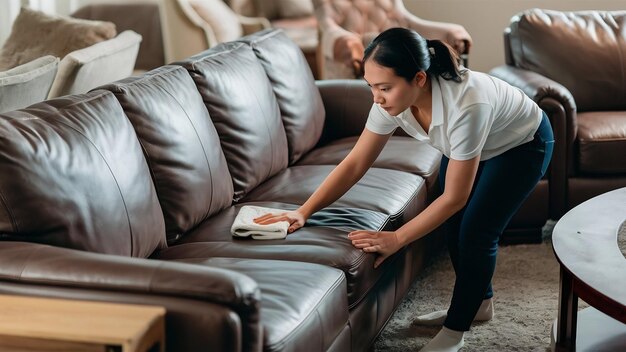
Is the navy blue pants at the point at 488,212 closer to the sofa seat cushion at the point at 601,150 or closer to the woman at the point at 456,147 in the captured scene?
the woman at the point at 456,147

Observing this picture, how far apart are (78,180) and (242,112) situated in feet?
3.15

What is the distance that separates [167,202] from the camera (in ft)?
8.21

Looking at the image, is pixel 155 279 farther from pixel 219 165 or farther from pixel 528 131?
pixel 528 131

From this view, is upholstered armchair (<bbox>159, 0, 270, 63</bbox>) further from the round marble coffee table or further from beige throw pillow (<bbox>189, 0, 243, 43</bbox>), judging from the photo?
the round marble coffee table

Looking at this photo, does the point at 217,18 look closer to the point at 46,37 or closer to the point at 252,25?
the point at 252,25

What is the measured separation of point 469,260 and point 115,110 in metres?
1.03

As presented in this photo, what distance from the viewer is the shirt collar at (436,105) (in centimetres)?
237

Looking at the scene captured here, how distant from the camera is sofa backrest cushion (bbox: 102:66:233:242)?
250cm

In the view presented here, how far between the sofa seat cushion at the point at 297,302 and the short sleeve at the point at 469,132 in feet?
1.42

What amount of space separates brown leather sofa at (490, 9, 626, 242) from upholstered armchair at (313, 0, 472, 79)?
653 millimetres

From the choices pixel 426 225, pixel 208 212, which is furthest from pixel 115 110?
pixel 426 225

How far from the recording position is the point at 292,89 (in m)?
3.46

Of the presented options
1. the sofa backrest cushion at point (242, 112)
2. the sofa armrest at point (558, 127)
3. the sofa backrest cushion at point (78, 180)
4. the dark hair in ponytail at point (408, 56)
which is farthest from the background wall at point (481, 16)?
the sofa backrest cushion at point (78, 180)

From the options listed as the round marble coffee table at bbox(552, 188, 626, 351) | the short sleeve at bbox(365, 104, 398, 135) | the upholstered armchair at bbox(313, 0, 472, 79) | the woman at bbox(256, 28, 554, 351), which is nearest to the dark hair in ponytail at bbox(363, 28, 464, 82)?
the woman at bbox(256, 28, 554, 351)
